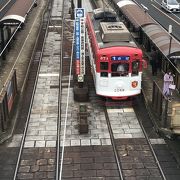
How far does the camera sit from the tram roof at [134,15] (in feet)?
91.6

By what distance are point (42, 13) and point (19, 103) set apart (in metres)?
24.2

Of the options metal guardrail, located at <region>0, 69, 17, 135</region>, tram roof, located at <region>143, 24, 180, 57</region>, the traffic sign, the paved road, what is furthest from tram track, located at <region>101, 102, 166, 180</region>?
the paved road

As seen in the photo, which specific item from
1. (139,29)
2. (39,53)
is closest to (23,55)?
(39,53)

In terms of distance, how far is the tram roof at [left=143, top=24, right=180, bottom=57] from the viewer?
67.4ft

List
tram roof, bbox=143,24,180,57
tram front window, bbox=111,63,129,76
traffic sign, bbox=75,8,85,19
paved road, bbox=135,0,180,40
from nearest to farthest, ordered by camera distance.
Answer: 1. tram front window, bbox=111,63,129,76
2. traffic sign, bbox=75,8,85,19
3. tram roof, bbox=143,24,180,57
4. paved road, bbox=135,0,180,40

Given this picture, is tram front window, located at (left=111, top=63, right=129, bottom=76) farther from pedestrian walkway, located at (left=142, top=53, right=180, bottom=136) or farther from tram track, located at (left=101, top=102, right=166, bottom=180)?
tram track, located at (left=101, top=102, right=166, bottom=180)

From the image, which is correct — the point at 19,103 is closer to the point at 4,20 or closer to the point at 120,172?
the point at 120,172

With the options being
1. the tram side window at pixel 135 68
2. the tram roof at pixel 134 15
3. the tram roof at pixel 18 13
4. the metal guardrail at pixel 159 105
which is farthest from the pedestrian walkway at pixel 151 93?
the tram roof at pixel 18 13

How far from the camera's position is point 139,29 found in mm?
27641

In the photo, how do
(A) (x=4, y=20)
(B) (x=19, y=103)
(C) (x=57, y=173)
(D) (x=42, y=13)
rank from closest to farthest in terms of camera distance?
1. (C) (x=57, y=173)
2. (B) (x=19, y=103)
3. (A) (x=4, y=20)
4. (D) (x=42, y=13)

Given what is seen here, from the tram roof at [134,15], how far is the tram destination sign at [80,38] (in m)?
8.86

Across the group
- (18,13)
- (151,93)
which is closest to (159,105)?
(151,93)

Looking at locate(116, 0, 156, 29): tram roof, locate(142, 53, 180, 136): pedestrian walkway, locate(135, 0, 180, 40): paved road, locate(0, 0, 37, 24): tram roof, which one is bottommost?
locate(142, 53, 180, 136): pedestrian walkway

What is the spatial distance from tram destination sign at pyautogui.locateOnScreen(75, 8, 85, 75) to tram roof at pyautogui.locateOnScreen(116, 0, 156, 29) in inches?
349
